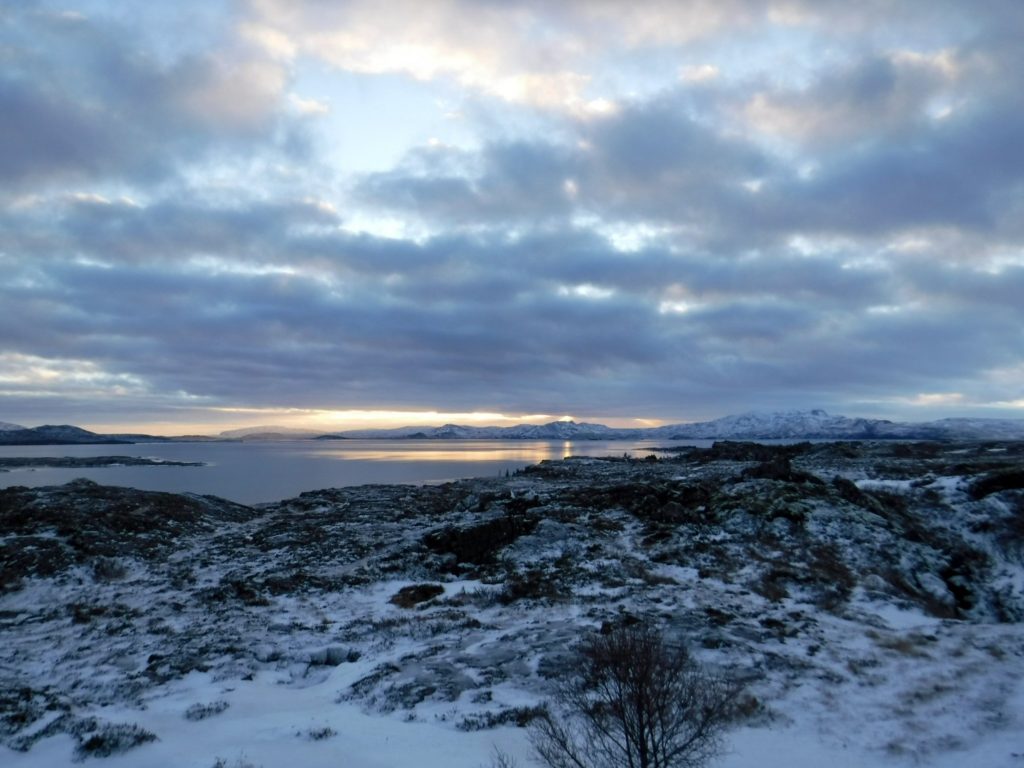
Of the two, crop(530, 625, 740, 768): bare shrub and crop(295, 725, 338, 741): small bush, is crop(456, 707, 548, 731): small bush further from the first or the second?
crop(530, 625, 740, 768): bare shrub

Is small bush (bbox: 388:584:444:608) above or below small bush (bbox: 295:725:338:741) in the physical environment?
below

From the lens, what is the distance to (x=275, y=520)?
134ft

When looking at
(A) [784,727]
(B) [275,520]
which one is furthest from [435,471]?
(A) [784,727]

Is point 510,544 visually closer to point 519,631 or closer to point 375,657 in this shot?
point 519,631

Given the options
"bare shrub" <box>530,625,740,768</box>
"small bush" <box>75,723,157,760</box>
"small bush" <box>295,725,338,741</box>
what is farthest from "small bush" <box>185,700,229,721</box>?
"bare shrub" <box>530,625,740,768</box>

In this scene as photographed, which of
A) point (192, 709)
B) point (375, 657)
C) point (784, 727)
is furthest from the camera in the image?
point (375, 657)

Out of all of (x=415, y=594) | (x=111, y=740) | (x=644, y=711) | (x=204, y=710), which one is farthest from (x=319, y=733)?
(x=415, y=594)

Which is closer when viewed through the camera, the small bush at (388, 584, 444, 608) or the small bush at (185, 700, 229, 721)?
the small bush at (185, 700, 229, 721)

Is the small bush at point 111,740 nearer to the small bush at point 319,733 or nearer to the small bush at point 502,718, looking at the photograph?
the small bush at point 319,733

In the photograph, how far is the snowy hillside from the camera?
10.4 metres

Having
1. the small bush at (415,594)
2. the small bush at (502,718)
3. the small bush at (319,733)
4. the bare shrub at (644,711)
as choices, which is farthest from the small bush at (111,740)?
the small bush at (415,594)

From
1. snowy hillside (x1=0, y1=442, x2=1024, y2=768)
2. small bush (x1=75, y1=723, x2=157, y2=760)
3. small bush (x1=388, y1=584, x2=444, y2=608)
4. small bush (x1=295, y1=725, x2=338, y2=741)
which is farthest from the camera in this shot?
small bush (x1=388, y1=584, x2=444, y2=608)

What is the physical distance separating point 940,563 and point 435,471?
82.1 meters

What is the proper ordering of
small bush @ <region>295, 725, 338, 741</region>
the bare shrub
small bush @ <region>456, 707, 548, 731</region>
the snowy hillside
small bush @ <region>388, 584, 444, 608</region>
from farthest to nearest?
small bush @ <region>388, 584, 444, 608</region> → small bush @ <region>456, 707, 548, 731</region> → the snowy hillside → small bush @ <region>295, 725, 338, 741</region> → the bare shrub
